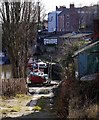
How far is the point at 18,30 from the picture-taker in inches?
834

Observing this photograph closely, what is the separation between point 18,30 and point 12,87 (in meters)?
3.74

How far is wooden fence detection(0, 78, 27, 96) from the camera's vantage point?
18.8 meters

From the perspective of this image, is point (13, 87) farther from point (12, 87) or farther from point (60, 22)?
point (60, 22)

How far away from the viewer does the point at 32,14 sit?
72.4ft

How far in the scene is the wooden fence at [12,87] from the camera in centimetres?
1884

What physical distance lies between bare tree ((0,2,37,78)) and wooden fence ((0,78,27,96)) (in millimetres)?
2395

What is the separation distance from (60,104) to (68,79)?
1553mm

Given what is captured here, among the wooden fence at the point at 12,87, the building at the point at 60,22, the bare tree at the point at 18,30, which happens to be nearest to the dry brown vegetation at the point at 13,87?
the wooden fence at the point at 12,87

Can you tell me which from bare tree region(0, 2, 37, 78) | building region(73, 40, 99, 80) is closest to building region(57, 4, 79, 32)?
bare tree region(0, 2, 37, 78)

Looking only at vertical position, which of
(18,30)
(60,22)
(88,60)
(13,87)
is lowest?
(13,87)

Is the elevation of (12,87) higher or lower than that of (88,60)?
lower

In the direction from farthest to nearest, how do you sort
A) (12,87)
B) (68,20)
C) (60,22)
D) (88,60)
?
(60,22), (68,20), (12,87), (88,60)

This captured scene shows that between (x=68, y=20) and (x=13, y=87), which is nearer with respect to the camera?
(x=13, y=87)

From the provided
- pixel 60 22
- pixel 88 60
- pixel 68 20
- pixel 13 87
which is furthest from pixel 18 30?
pixel 60 22
